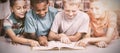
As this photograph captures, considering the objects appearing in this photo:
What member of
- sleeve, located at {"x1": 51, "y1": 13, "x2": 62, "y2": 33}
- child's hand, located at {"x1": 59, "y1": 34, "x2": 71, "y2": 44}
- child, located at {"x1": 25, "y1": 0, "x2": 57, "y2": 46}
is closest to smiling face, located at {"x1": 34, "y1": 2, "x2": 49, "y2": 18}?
child, located at {"x1": 25, "y1": 0, "x2": 57, "y2": 46}

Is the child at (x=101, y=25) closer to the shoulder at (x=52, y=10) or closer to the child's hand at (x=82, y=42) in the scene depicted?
the child's hand at (x=82, y=42)

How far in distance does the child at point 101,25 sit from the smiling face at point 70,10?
0.40 ft

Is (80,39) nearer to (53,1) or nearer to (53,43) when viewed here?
(53,43)

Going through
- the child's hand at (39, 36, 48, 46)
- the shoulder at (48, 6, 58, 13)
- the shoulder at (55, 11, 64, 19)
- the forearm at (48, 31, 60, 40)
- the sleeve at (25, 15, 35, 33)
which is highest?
the shoulder at (48, 6, 58, 13)

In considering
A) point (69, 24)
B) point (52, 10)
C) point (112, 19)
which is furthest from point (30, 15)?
point (112, 19)

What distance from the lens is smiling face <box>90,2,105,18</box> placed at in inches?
78.3

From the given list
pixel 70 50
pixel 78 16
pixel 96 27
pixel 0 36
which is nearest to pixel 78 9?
pixel 78 16

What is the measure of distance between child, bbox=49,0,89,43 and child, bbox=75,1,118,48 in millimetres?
66

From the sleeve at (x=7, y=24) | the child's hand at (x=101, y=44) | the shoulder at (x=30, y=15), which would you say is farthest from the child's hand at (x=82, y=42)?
the sleeve at (x=7, y=24)

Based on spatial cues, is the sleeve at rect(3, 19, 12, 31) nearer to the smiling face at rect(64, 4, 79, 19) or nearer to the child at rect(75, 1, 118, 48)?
the smiling face at rect(64, 4, 79, 19)

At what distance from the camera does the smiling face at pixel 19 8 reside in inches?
76.8

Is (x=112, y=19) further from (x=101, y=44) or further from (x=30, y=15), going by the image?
(x=30, y=15)

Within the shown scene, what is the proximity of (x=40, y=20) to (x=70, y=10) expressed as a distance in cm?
26

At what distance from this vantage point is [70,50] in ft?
6.45
